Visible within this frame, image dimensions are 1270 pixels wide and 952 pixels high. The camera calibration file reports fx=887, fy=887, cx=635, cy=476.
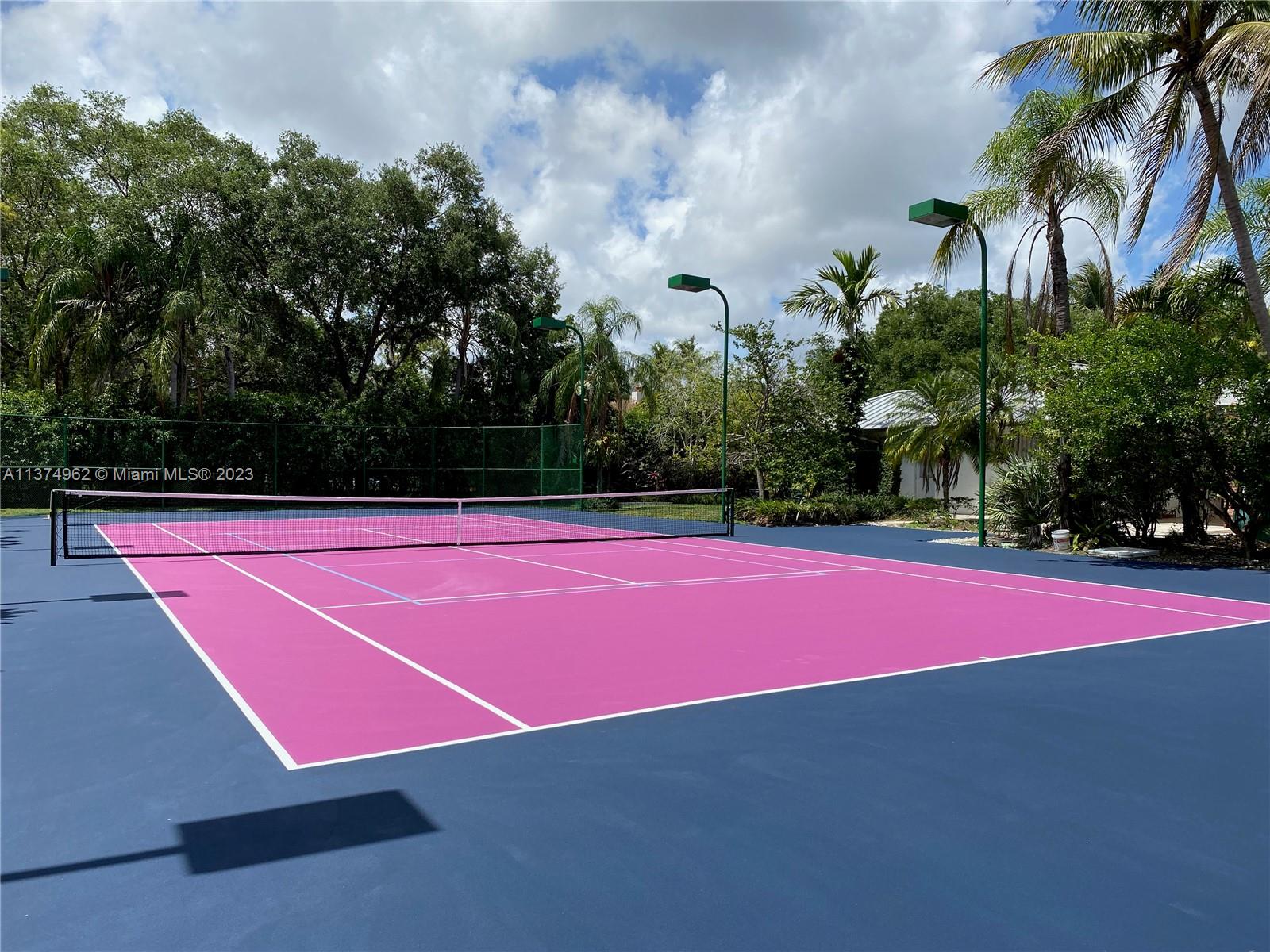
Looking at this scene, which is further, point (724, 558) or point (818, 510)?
point (818, 510)

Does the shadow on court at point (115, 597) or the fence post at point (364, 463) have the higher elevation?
the fence post at point (364, 463)

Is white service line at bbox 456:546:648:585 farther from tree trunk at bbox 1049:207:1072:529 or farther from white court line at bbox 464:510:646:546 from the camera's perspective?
tree trunk at bbox 1049:207:1072:529

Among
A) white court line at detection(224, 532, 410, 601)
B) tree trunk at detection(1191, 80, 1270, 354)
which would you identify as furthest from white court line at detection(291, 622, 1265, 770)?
tree trunk at detection(1191, 80, 1270, 354)

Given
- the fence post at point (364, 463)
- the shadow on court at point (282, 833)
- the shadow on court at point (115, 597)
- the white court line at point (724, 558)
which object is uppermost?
the fence post at point (364, 463)

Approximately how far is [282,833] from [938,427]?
2235 centimetres

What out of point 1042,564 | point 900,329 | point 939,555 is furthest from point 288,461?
point 900,329

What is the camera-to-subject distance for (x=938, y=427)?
2384 centimetres

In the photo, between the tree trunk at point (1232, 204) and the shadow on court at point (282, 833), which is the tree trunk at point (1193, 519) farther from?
the shadow on court at point (282, 833)

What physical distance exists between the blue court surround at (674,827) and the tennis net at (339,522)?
8.66m

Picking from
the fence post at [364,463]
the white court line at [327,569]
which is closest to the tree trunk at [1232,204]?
the white court line at [327,569]

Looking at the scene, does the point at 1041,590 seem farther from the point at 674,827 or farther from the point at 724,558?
the point at 674,827

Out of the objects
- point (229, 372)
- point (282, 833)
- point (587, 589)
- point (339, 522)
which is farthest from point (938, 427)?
point (229, 372)

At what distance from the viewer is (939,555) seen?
52.5 feet

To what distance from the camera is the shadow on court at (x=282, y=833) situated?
143 inches
